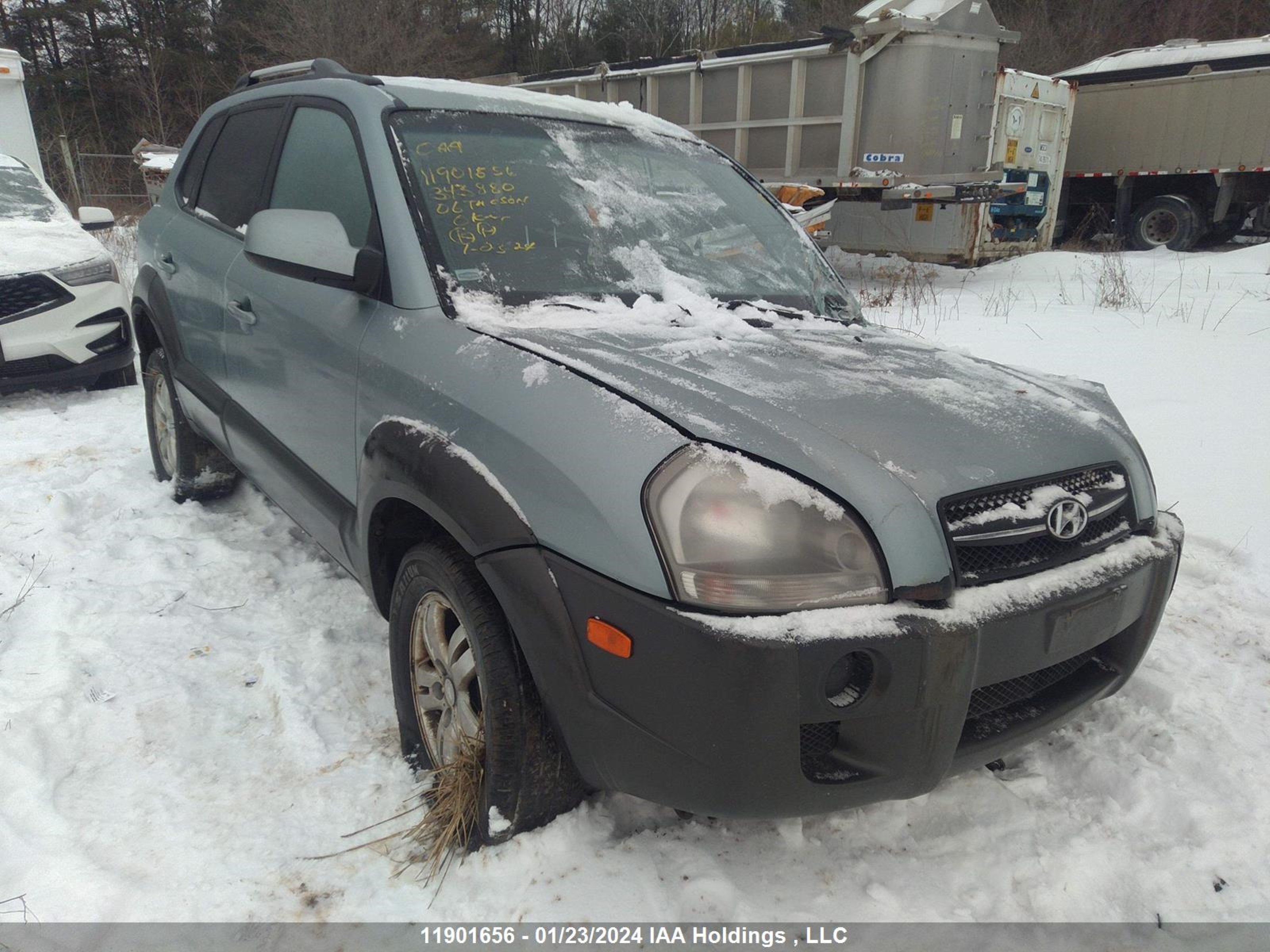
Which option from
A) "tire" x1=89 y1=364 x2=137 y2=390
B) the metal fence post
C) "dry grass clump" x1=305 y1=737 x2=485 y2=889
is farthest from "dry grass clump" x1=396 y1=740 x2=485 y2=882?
the metal fence post

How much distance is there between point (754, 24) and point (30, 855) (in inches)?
1326

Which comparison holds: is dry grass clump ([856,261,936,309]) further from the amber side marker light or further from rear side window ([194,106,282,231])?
the amber side marker light

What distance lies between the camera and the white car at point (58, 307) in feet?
17.9

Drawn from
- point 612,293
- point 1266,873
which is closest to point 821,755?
point 1266,873

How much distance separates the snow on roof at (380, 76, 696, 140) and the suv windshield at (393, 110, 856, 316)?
1.7 inches

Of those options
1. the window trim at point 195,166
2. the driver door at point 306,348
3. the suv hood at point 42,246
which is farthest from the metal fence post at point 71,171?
the driver door at point 306,348

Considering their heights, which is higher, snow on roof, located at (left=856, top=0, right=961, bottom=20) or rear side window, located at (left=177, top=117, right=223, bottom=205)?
snow on roof, located at (left=856, top=0, right=961, bottom=20)

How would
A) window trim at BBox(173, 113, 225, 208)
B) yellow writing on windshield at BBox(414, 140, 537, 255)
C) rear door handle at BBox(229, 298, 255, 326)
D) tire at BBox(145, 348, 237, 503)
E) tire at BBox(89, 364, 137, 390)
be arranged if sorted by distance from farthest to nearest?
tire at BBox(89, 364, 137, 390)
tire at BBox(145, 348, 237, 503)
window trim at BBox(173, 113, 225, 208)
rear door handle at BBox(229, 298, 255, 326)
yellow writing on windshield at BBox(414, 140, 537, 255)

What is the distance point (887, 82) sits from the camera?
9953 millimetres

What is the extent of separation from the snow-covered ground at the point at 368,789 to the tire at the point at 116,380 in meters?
2.80

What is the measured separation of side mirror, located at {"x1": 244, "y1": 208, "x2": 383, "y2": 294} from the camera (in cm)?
214

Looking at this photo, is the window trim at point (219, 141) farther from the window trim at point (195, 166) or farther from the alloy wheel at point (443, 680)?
the alloy wheel at point (443, 680)

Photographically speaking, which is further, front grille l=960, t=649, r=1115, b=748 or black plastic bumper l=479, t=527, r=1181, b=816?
front grille l=960, t=649, r=1115, b=748

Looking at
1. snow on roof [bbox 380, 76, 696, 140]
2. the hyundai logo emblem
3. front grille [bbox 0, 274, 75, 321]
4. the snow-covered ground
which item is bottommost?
the snow-covered ground
